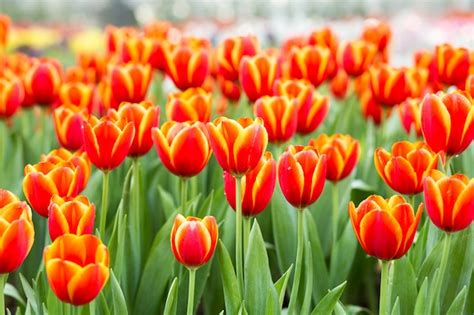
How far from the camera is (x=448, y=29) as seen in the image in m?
6.95

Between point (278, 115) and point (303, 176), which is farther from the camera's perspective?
point (278, 115)

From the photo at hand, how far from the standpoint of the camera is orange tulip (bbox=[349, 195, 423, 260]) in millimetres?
1292

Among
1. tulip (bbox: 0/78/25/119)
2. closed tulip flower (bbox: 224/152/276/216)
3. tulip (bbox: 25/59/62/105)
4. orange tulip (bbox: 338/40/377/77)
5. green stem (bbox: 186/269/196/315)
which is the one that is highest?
orange tulip (bbox: 338/40/377/77)

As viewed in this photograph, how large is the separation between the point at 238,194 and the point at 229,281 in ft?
0.51

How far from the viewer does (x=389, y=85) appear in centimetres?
229

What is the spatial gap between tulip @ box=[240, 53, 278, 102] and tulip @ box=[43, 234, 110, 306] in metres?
1.05

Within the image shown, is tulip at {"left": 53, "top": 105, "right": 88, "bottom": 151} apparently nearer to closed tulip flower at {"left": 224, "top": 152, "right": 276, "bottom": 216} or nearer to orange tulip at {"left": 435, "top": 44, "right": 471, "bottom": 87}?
closed tulip flower at {"left": 224, "top": 152, "right": 276, "bottom": 216}

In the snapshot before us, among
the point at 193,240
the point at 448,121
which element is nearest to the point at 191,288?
the point at 193,240

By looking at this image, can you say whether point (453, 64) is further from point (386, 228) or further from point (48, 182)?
point (48, 182)

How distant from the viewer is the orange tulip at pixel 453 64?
2.23 metres

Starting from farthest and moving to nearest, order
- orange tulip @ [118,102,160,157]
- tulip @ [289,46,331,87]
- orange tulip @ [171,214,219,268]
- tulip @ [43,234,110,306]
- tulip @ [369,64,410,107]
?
1. tulip @ [289,46,331,87]
2. tulip @ [369,64,410,107]
3. orange tulip @ [118,102,160,157]
4. orange tulip @ [171,214,219,268]
5. tulip @ [43,234,110,306]

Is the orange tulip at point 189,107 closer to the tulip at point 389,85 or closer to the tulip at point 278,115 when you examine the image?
the tulip at point 278,115

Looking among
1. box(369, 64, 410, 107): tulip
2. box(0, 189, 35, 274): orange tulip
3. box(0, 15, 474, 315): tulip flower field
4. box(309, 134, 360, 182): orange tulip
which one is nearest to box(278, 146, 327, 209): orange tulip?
box(0, 15, 474, 315): tulip flower field

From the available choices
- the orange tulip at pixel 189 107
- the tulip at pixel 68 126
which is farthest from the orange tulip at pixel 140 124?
the tulip at pixel 68 126
